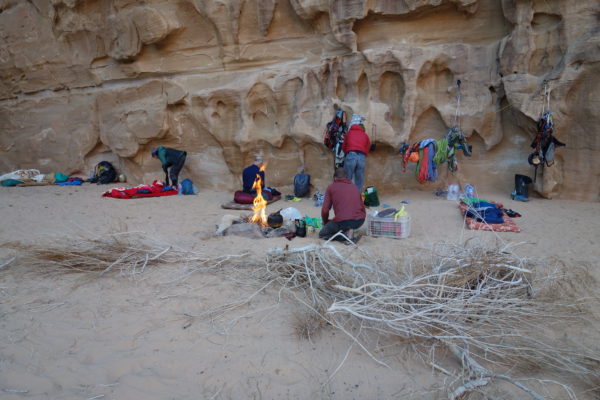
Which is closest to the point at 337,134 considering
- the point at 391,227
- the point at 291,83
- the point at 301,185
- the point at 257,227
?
the point at 301,185

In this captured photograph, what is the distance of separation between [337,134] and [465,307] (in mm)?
5405

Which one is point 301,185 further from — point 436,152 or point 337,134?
point 436,152

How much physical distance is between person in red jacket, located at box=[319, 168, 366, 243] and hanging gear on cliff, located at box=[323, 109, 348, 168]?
9.30ft

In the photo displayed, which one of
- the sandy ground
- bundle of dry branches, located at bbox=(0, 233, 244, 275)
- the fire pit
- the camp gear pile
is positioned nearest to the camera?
the sandy ground

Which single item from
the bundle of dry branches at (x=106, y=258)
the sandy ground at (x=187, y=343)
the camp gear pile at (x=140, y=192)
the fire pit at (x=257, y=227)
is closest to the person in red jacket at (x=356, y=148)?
the fire pit at (x=257, y=227)

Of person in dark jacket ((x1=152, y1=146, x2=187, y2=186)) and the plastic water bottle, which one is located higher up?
person in dark jacket ((x1=152, y1=146, x2=187, y2=186))

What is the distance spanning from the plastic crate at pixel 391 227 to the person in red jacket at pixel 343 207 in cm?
32

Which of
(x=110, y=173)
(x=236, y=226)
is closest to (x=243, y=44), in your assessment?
(x=110, y=173)

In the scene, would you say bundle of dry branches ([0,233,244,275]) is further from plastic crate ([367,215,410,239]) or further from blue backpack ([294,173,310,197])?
blue backpack ([294,173,310,197])

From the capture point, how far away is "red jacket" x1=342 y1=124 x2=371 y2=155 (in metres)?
7.57

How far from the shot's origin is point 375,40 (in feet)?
28.1

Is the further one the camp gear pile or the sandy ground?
the camp gear pile

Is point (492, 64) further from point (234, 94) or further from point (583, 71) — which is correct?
point (234, 94)

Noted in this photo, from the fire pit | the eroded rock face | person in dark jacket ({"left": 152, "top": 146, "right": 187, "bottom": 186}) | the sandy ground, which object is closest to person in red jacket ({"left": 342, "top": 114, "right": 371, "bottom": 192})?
the eroded rock face
